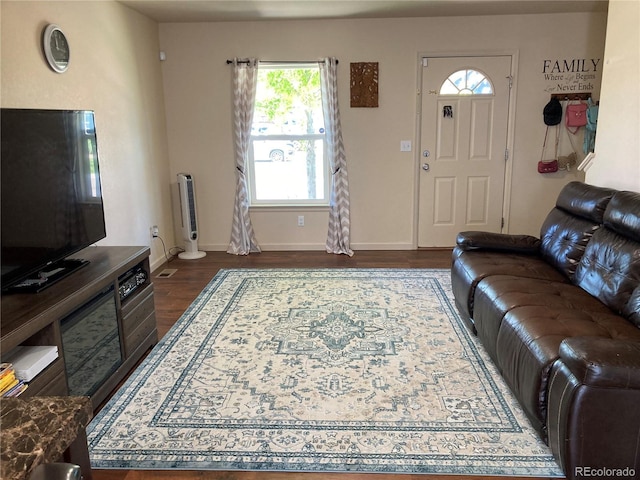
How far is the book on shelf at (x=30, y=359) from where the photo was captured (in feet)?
6.13

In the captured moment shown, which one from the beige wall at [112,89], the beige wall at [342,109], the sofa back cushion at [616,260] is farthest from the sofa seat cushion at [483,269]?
the beige wall at [112,89]

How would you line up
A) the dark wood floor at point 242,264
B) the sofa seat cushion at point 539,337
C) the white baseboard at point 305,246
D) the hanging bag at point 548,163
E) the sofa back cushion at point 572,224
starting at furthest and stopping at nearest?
1. the white baseboard at point 305,246
2. the hanging bag at point 548,163
3. the dark wood floor at point 242,264
4. the sofa back cushion at point 572,224
5. the sofa seat cushion at point 539,337

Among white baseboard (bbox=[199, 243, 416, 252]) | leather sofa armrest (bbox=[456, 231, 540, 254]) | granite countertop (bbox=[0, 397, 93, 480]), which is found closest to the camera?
granite countertop (bbox=[0, 397, 93, 480])

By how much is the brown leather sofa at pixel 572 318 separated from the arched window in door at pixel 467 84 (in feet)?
6.71

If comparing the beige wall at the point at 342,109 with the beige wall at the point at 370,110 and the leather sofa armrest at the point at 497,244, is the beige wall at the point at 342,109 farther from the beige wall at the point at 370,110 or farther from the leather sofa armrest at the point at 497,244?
the leather sofa armrest at the point at 497,244

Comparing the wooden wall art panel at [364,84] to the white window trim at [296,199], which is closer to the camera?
the wooden wall art panel at [364,84]

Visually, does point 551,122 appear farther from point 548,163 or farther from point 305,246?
point 305,246

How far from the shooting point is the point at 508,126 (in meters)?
5.06

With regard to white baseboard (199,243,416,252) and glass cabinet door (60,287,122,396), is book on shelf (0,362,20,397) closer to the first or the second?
glass cabinet door (60,287,122,396)

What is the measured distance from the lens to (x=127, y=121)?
4.31m

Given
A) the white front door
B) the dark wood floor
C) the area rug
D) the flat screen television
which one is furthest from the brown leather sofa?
the flat screen television

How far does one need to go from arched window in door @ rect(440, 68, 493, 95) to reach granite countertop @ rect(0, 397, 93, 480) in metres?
4.74

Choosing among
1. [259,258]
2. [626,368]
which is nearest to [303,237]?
[259,258]

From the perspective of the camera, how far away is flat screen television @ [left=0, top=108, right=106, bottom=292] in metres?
2.04
